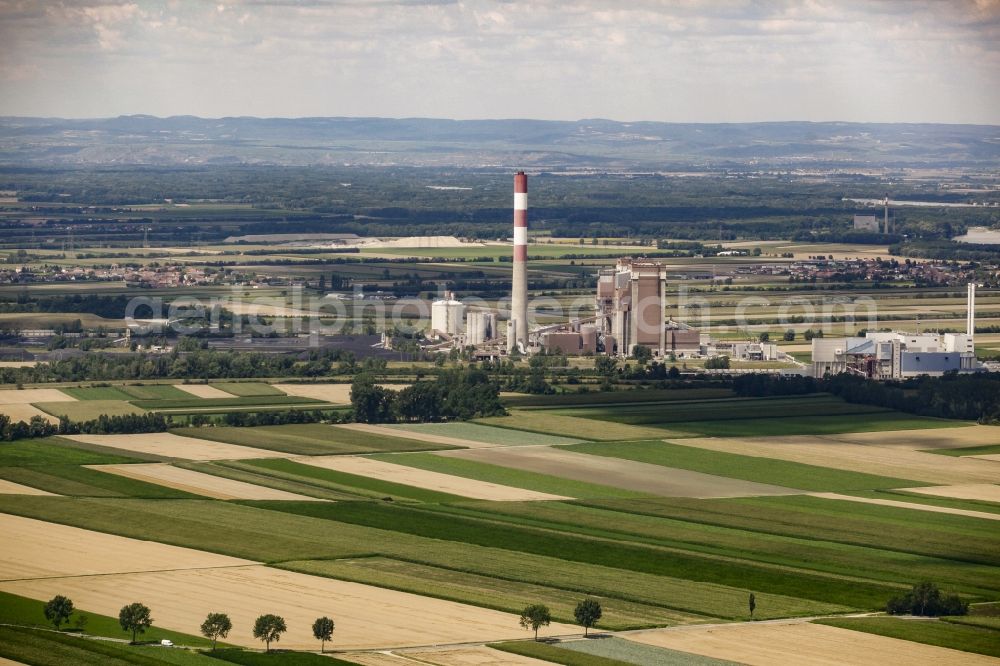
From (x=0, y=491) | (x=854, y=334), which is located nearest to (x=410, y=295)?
(x=854, y=334)

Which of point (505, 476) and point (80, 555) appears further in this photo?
point (505, 476)

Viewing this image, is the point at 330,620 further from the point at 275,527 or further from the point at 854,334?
the point at 854,334

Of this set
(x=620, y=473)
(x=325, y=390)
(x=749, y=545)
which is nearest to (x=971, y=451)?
(x=620, y=473)

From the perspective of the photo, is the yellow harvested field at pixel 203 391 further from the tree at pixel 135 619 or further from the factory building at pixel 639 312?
the tree at pixel 135 619

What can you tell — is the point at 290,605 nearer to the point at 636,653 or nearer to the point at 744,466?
the point at 636,653

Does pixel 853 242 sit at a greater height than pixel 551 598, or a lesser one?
greater

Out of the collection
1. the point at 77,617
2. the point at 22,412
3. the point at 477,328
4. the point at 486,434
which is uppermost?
the point at 477,328

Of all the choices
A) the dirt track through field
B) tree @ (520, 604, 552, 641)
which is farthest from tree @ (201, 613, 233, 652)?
the dirt track through field
